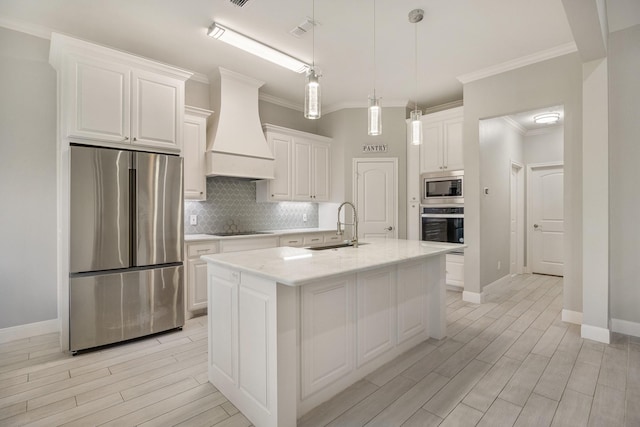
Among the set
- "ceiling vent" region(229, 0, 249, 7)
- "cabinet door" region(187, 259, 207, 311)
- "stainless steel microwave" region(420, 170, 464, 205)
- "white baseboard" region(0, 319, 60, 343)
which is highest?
"ceiling vent" region(229, 0, 249, 7)

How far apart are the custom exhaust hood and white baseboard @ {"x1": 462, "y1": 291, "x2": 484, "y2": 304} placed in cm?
323

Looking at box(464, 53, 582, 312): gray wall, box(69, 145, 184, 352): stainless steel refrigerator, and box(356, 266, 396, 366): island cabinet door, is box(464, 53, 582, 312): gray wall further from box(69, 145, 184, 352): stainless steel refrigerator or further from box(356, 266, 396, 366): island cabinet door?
box(69, 145, 184, 352): stainless steel refrigerator

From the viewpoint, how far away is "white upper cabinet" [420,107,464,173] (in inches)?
180

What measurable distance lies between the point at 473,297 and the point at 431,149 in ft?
7.53

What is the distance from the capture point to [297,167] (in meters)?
5.05

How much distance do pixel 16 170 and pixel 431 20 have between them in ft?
14.1

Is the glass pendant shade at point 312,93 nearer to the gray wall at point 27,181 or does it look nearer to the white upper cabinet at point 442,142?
the gray wall at point 27,181

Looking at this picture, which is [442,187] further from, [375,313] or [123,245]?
[123,245]

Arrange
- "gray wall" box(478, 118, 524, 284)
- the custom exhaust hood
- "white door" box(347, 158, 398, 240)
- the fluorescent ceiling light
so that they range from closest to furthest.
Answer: the fluorescent ceiling light → the custom exhaust hood → "gray wall" box(478, 118, 524, 284) → "white door" box(347, 158, 398, 240)

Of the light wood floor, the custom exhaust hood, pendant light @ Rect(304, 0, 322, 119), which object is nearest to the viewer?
the light wood floor

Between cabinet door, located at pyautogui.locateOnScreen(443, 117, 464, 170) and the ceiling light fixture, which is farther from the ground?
the ceiling light fixture

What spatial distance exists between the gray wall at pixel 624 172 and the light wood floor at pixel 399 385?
459mm

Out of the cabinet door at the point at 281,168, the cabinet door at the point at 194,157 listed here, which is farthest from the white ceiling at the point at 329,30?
the cabinet door at the point at 281,168

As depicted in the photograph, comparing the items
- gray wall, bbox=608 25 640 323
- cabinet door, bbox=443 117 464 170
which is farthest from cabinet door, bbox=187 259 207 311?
gray wall, bbox=608 25 640 323
